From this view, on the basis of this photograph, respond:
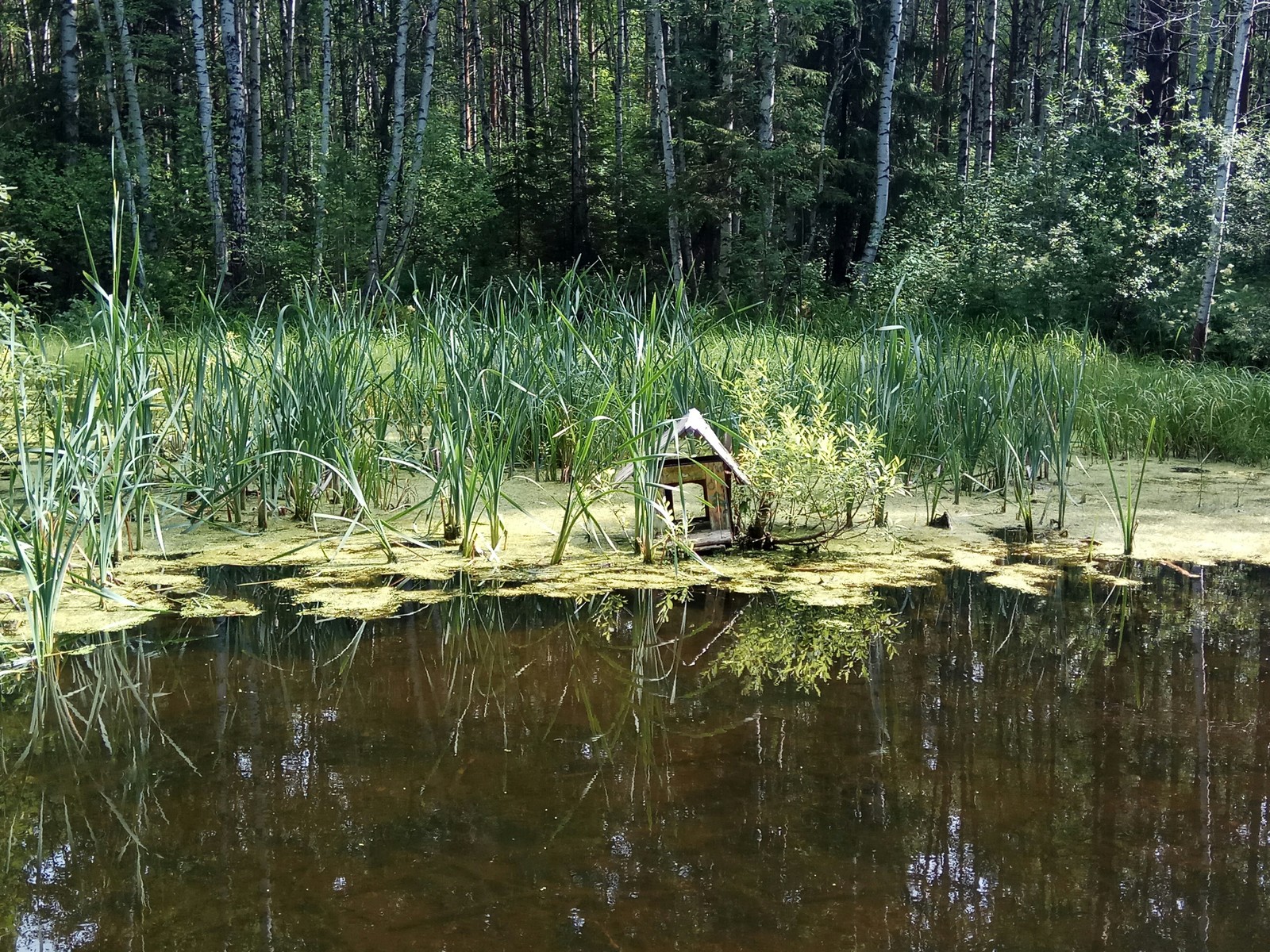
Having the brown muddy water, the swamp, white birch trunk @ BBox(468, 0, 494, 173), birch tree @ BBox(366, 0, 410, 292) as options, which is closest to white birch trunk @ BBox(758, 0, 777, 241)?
birch tree @ BBox(366, 0, 410, 292)

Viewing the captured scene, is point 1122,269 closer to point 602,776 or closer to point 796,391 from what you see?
point 796,391

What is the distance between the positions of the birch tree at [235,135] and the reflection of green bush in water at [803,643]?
12.0 m

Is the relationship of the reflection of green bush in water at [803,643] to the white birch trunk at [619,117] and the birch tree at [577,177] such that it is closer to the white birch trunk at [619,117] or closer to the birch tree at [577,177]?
the birch tree at [577,177]

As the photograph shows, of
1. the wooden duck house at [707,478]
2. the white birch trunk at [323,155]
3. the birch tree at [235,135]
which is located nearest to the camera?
the wooden duck house at [707,478]

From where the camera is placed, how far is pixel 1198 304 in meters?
9.73

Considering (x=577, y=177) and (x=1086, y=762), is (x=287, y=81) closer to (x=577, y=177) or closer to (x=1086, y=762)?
(x=577, y=177)

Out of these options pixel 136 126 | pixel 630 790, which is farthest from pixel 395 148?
pixel 630 790

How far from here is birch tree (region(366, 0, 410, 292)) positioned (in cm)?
1373

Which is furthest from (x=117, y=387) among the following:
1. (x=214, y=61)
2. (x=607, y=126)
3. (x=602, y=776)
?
(x=214, y=61)

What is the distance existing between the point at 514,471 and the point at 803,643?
2.45m

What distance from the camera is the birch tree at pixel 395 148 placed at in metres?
13.7

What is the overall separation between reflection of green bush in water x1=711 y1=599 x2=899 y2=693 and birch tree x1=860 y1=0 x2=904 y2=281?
10.6 metres

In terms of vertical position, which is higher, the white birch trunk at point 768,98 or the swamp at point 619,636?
the white birch trunk at point 768,98

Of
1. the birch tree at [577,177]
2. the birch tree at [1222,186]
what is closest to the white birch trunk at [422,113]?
the birch tree at [577,177]
